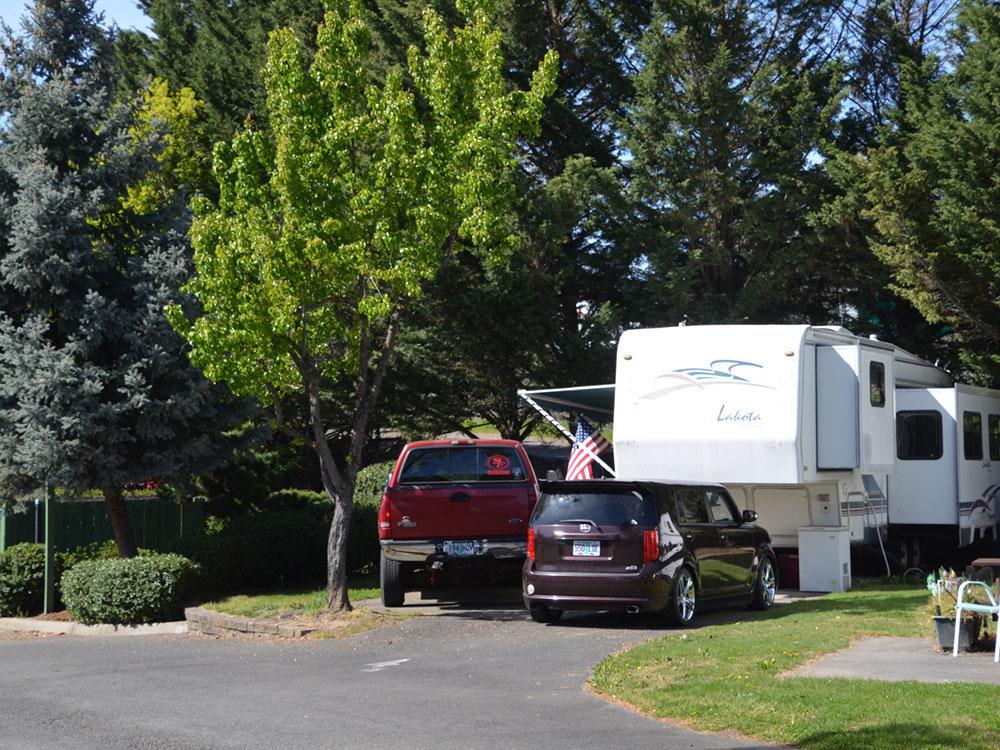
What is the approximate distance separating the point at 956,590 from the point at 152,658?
26.2ft

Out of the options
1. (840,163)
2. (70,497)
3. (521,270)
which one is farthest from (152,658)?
(840,163)

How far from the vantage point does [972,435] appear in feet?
66.2

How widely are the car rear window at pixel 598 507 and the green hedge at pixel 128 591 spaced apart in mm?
5168

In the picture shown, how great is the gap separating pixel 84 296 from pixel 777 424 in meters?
9.77

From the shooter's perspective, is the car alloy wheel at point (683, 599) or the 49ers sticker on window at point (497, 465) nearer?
the car alloy wheel at point (683, 599)

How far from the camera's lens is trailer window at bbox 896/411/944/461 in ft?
63.9

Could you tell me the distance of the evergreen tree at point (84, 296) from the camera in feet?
55.9

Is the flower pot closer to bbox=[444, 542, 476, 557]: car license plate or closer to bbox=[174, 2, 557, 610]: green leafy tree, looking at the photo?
bbox=[444, 542, 476, 557]: car license plate

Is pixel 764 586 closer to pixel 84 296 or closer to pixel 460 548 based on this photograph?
pixel 460 548

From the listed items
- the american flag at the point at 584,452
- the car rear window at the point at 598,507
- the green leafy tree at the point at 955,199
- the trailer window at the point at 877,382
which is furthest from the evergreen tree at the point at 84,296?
the green leafy tree at the point at 955,199

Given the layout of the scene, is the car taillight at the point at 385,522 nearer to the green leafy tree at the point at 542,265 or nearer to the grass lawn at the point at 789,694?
the grass lawn at the point at 789,694

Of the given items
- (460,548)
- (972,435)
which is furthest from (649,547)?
(972,435)

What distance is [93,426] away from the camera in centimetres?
1689

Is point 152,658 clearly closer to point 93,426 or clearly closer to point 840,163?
point 93,426
